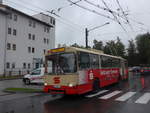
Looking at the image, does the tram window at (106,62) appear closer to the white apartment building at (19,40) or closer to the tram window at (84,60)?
the tram window at (84,60)

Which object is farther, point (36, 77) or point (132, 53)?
point (132, 53)

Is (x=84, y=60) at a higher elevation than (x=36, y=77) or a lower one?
higher

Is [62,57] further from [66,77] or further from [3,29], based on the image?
[3,29]

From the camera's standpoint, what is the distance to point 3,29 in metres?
31.1

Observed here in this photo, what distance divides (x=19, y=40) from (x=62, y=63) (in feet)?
88.7

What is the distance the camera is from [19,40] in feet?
113

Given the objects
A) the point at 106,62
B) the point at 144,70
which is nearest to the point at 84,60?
the point at 106,62

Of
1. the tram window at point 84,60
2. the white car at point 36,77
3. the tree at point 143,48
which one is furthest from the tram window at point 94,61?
the tree at point 143,48

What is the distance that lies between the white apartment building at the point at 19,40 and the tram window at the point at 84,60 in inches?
761

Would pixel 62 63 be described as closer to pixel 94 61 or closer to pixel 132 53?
pixel 94 61

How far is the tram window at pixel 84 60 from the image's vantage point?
9.85 meters

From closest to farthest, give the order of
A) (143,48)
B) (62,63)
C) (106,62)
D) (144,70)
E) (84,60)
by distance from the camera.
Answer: (62,63)
(84,60)
(106,62)
(144,70)
(143,48)

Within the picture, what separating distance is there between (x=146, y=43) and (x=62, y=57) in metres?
46.0

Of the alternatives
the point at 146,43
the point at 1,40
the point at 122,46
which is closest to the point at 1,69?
the point at 1,40
